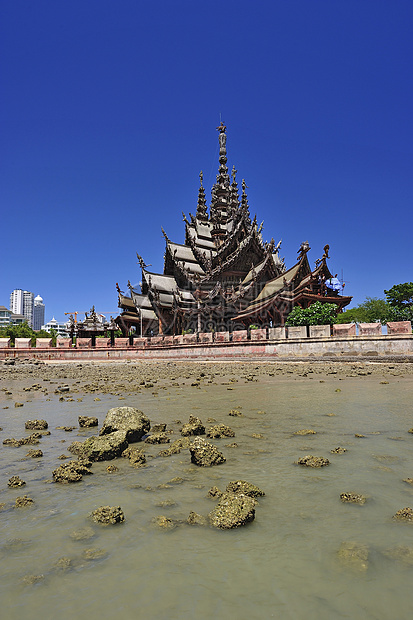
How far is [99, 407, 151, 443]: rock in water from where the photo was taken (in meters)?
4.58

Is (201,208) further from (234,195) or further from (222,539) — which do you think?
(222,539)

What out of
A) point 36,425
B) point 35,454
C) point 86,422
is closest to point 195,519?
point 35,454

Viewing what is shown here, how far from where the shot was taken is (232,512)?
241cm

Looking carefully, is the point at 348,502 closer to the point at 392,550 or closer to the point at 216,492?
the point at 392,550

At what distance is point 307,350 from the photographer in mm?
23156

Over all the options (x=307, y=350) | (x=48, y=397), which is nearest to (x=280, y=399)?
(x=48, y=397)

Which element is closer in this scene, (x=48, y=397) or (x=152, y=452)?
(x=152, y=452)

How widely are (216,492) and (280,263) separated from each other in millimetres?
49377

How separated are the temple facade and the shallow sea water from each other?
30705 millimetres

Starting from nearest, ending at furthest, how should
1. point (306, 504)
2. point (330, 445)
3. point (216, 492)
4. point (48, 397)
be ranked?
point (306, 504) → point (216, 492) → point (330, 445) → point (48, 397)

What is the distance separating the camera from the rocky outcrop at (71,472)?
10.6ft

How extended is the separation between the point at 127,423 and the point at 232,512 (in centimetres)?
256

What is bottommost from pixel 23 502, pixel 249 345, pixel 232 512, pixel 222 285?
pixel 23 502

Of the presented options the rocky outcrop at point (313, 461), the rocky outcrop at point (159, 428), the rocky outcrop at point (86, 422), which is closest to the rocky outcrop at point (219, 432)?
the rocky outcrop at point (159, 428)
